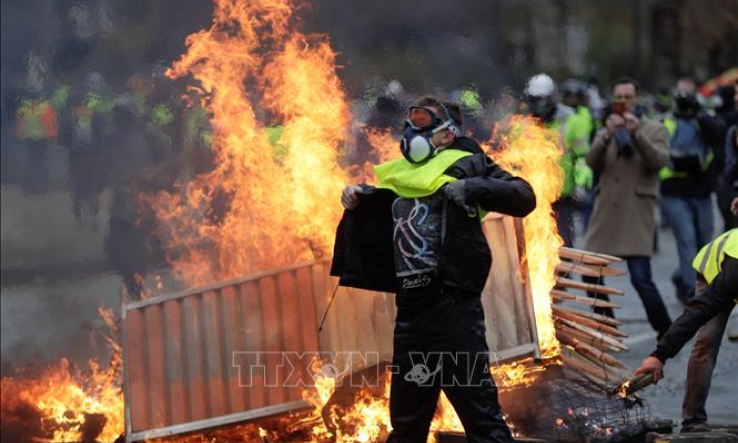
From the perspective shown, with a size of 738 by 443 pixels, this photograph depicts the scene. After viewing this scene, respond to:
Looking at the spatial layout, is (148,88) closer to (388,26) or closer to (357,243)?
(357,243)

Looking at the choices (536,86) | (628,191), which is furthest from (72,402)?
(628,191)

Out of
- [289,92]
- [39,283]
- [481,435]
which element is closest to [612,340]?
[481,435]

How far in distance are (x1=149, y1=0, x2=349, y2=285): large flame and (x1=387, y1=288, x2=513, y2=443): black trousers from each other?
1481 mm

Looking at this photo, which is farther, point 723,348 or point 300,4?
point 723,348

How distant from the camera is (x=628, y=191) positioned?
868cm

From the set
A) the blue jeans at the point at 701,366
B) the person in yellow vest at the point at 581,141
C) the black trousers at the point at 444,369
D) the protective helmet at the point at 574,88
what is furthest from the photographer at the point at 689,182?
the black trousers at the point at 444,369

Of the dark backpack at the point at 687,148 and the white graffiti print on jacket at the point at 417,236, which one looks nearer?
the white graffiti print on jacket at the point at 417,236

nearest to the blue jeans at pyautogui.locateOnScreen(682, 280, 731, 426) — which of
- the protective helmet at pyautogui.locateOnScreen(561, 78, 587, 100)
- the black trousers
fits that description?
the black trousers

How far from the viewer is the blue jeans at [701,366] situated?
597 cm

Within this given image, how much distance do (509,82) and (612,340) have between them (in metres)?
2.13

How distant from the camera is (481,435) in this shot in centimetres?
516

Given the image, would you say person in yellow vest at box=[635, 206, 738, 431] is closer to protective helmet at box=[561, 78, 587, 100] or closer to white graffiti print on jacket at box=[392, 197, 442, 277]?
white graffiti print on jacket at box=[392, 197, 442, 277]

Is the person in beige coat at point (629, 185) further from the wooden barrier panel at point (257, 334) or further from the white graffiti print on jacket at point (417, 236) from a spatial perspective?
the white graffiti print on jacket at point (417, 236)

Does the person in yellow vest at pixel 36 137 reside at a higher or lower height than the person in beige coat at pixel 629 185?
higher
